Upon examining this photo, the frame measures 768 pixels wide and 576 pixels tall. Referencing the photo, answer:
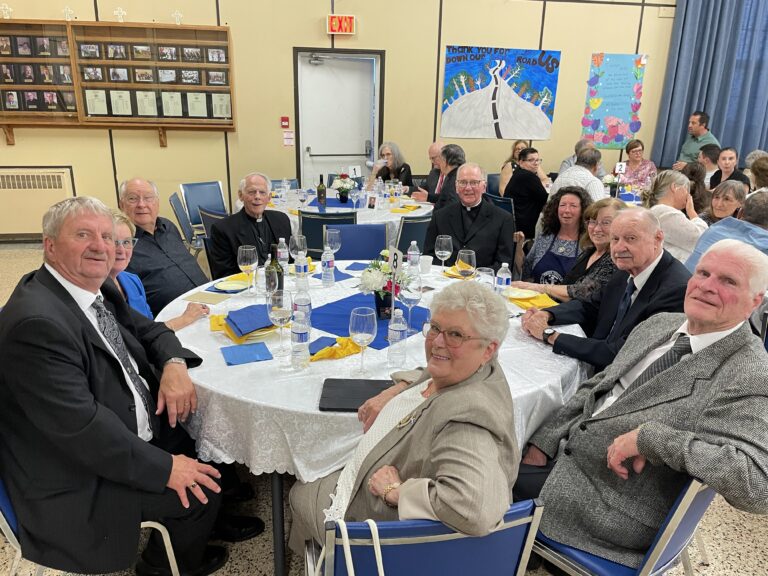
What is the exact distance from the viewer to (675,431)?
1.46 metres

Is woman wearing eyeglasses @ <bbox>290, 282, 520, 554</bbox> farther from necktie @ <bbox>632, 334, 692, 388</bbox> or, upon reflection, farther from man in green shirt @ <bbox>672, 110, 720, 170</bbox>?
man in green shirt @ <bbox>672, 110, 720, 170</bbox>

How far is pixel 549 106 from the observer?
7.62 meters

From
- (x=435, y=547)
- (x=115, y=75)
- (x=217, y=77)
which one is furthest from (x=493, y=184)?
(x=435, y=547)

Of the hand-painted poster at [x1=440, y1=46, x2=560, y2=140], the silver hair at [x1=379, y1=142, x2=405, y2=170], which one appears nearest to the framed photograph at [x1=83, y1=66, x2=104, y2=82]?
the silver hair at [x1=379, y1=142, x2=405, y2=170]

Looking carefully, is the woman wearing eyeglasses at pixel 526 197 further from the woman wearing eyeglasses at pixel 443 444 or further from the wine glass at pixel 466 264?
the woman wearing eyeglasses at pixel 443 444

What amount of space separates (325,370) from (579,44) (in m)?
7.20

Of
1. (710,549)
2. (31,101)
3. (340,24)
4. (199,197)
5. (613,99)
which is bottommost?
(710,549)

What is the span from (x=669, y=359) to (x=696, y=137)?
7003 millimetres

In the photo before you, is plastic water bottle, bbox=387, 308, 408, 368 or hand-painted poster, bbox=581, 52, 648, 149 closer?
plastic water bottle, bbox=387, 308, 408, 368

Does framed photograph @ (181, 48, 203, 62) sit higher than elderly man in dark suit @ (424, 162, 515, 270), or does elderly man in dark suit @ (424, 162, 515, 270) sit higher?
framed photograph @ (181, 48, 203, 62)

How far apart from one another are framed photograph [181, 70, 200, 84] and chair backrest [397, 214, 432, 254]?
3.96 m

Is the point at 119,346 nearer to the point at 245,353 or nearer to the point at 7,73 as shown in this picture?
the point at 245,353

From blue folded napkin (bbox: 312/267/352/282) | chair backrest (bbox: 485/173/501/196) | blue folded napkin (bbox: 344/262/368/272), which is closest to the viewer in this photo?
blue folded napkin (bbox: 312/267/352/282)

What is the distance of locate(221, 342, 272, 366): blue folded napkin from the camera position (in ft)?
6.66
